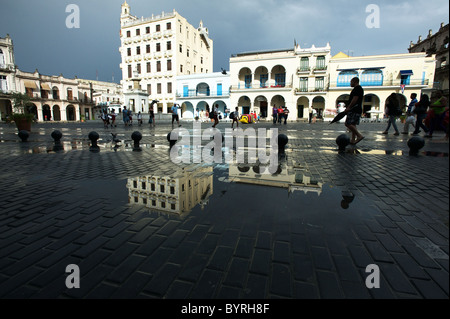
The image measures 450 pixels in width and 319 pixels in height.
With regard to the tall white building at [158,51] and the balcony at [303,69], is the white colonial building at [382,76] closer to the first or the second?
the balcony at [303,69]

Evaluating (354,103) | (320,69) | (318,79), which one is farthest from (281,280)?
(318,79)

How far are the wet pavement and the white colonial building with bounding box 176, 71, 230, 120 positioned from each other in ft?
127

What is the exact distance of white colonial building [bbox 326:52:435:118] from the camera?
32.8 m

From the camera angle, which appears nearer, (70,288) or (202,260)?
(70,288)

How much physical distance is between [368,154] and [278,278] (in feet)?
18.9

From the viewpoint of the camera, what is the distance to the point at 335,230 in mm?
2299

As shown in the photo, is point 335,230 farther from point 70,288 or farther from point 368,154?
point 368,154

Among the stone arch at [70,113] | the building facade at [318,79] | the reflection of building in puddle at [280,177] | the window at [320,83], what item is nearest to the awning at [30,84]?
the stone arch at [70,113]

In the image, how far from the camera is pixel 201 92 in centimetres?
4388

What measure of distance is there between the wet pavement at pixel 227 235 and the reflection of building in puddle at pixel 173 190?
0.03 metres

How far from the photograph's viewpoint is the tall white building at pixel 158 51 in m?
44.1

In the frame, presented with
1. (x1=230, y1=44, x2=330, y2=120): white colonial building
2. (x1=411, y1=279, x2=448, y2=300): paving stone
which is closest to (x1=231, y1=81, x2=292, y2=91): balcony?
(x1=230, y1=44, x2=330, y2=120): white colonial building

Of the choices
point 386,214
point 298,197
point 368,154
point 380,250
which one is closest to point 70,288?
point 380,250
